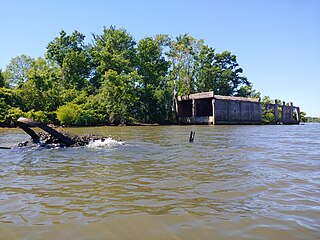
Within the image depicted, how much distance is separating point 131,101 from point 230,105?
1547 centimetres

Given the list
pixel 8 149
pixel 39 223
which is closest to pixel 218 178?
pixel 39 223

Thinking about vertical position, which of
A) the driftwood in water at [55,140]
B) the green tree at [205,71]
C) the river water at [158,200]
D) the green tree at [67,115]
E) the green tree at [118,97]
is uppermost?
the green tree at [205,71]

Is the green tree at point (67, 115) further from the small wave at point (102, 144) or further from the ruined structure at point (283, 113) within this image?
the ruined structure at point (283, 113)

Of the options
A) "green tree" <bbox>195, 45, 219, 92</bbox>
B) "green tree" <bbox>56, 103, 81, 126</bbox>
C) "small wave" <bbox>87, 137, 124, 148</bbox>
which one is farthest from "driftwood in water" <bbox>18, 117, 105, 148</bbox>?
"green tree" <bbox>195, 45, 219, 92</bbox>

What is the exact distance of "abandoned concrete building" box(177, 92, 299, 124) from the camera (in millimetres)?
42188

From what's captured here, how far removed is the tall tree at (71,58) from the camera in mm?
47531

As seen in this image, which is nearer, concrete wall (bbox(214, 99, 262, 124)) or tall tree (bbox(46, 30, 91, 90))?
concrete wall (bbox(214, 99, 262, 124))

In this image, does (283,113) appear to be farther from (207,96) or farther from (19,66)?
(19,66)

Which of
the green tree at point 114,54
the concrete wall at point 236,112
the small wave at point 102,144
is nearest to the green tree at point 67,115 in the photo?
the green tree at point 114,54

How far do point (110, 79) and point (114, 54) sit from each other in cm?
1110

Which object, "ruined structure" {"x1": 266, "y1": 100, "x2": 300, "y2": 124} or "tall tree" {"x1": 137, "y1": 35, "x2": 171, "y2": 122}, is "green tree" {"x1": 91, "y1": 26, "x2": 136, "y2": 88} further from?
"ruined structure" {"x1": 266, "y1": 100, "x2": 300, "y2": 124}

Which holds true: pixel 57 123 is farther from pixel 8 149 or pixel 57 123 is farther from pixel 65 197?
pixel 65 197

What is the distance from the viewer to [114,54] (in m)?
48.3

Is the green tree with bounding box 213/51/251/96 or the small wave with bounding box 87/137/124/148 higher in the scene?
the green tree with bounding box 213/51/251/96
